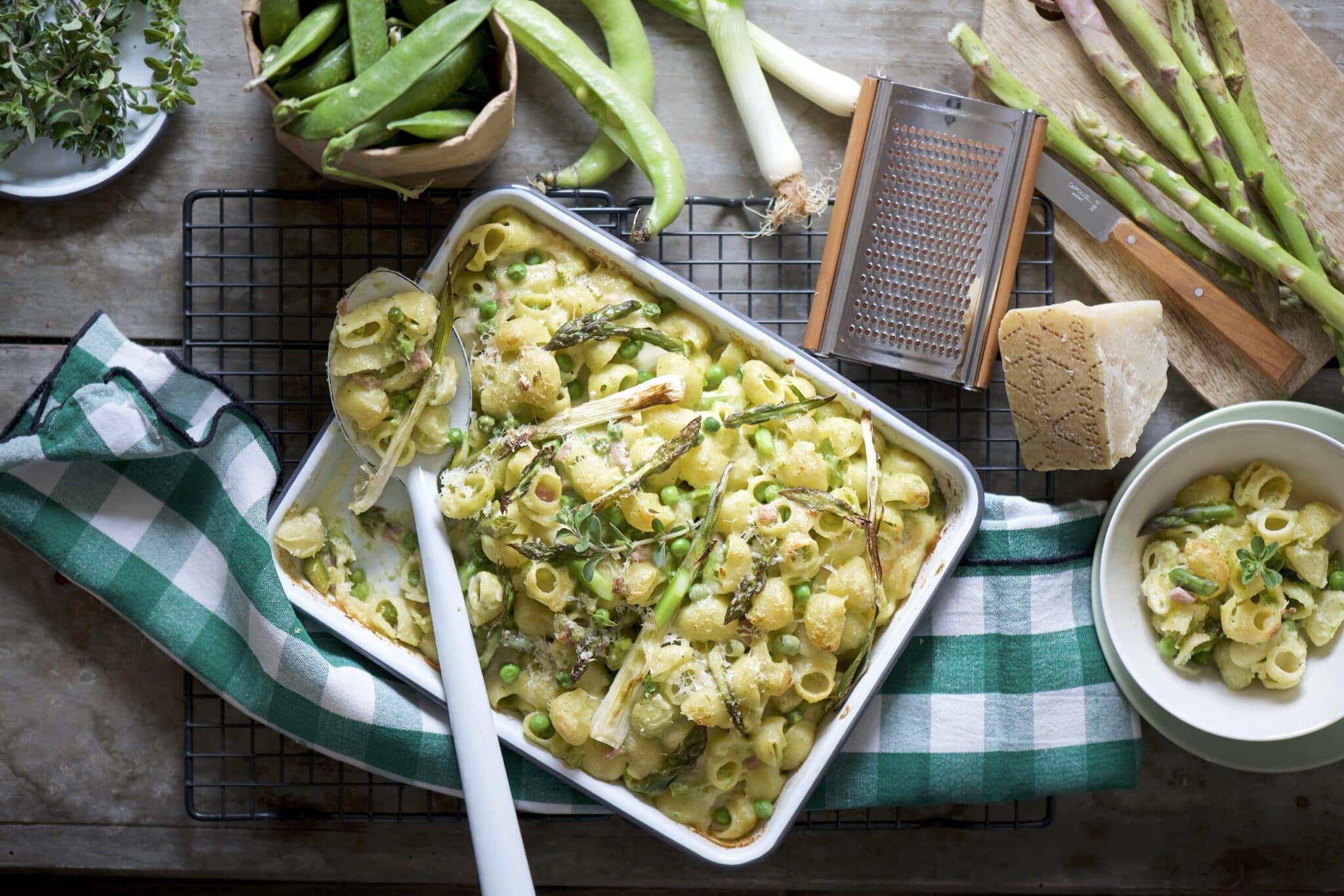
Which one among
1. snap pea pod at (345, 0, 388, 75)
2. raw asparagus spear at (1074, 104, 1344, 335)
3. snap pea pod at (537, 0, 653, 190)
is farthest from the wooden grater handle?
snap pea pod at (345, 0, 388, 75)

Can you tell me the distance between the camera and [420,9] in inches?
96.7

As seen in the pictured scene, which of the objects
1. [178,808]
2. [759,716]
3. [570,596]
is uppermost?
[570,596]

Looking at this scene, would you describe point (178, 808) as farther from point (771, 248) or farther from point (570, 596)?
point (771, 248)

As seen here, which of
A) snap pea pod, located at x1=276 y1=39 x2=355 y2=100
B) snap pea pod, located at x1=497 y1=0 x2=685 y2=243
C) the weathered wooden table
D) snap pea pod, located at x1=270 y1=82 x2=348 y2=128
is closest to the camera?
snap pea pod, located at x1=270 y1=82 x2=348 y2=128

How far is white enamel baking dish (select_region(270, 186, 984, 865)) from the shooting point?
8.08 ft

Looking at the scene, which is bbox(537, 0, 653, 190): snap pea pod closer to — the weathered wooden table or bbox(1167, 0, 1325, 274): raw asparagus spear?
the weathered wooden table

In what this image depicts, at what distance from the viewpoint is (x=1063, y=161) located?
112 inches

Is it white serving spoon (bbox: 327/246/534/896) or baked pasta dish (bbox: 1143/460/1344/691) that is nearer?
white serving spoon (bbox: 327/246/534/896)

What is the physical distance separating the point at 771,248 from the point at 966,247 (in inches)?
21.5

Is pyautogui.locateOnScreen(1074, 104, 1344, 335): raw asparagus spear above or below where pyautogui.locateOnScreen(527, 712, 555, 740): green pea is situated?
above

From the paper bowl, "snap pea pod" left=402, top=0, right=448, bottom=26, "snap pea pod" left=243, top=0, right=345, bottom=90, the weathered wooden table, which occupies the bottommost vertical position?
the weathered wooden table

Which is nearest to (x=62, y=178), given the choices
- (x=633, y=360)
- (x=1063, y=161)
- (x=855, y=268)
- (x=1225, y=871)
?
(x=633, y=360)

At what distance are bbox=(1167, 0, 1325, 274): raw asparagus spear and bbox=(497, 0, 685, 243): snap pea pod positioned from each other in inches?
58.7

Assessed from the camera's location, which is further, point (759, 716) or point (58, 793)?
point (58, 793)
